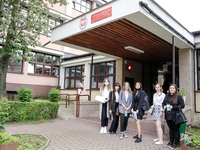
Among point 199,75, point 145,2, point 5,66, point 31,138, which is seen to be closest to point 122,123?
point 31,138

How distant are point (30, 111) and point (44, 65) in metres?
9.04

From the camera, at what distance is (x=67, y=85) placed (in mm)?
16422

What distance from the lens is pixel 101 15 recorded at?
19.7 ft

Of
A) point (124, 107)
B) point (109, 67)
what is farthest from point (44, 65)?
point (124, 107)

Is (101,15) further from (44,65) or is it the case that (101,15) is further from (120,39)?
(44,65)

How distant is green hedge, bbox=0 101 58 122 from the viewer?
754cm

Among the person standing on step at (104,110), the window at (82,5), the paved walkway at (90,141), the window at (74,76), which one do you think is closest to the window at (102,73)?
the window at (74,76)

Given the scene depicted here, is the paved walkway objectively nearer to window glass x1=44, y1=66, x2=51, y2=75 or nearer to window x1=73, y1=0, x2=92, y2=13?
window glass x1=44, y1=66, x2=51, y2=75

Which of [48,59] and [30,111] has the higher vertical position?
[48,59]

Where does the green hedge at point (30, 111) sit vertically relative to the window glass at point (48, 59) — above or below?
below

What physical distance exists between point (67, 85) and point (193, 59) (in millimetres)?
11082

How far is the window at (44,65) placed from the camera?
15.7 metres

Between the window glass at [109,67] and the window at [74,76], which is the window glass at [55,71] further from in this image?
the window glass at [109,67]

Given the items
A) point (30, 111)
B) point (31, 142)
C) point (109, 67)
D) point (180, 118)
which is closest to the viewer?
point (180, 118)
